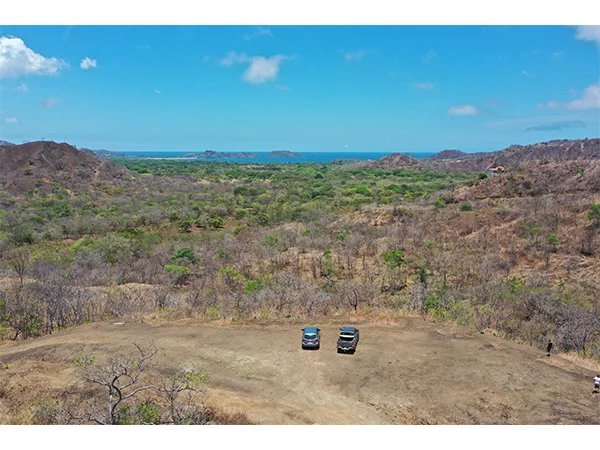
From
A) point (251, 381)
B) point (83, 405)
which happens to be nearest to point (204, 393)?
point (251, 381)

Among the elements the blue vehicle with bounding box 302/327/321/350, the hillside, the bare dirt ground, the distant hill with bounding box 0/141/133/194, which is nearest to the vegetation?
the bare dirt ground

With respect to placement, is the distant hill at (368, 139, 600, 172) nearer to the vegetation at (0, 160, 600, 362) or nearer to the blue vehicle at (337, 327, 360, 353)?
the vegetation at (0, 160, 600, 362)

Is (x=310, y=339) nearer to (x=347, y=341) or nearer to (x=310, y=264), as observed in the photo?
(x=347, y=341)

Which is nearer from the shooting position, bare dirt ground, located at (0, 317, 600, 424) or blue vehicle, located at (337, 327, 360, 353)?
bare dirt ground, located at (0, 317, 600, 424)

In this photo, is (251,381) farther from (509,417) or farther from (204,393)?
(509,417)

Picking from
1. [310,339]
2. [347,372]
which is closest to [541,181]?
[310,339]
